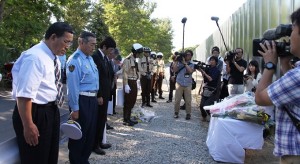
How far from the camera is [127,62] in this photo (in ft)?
26.2

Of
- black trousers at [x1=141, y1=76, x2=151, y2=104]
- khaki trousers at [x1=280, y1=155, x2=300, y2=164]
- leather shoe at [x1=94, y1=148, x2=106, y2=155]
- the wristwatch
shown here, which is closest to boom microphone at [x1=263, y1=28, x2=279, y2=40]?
the wristwatch

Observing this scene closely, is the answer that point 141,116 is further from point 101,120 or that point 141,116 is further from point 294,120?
point 294,120

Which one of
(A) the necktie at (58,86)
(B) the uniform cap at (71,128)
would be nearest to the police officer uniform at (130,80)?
(B) the uniform cap at (71,128)

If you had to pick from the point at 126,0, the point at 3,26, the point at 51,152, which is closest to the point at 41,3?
the point at 3,26

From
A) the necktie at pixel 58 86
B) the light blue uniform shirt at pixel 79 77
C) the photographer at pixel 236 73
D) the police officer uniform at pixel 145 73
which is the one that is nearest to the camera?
the necktie at pixel 58 86

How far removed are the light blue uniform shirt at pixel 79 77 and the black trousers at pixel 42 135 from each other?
0.99 m

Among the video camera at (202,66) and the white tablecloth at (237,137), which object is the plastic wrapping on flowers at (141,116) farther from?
the white tablecloth at (237,137)

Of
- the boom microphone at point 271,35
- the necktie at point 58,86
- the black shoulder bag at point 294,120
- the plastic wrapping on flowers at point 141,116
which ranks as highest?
the boom microphone at point 271,35

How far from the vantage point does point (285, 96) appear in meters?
2.13

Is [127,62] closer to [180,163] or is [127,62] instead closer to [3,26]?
[180,163]

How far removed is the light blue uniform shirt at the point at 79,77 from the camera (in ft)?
13.6

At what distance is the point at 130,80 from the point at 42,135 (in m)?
5.20

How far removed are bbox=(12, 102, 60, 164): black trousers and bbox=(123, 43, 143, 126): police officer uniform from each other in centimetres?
468

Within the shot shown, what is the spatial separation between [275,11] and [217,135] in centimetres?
421
